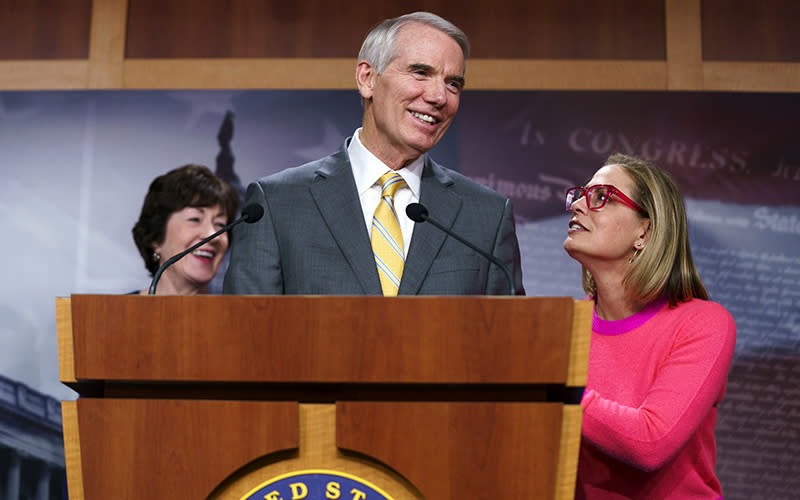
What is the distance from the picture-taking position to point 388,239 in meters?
1.71

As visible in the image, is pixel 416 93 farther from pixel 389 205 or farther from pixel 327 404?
pixel 327 404

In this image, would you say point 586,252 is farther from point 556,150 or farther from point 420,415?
point 556,150

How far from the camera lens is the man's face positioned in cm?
183

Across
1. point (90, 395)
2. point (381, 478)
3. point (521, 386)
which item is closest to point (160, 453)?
point (90, 395)

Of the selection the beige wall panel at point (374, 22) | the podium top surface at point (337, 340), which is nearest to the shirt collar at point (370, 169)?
the podium top surface at point (337, 340)

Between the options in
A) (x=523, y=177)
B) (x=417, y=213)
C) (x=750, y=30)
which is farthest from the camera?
(x=750, y=30)

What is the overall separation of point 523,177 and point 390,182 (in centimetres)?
169

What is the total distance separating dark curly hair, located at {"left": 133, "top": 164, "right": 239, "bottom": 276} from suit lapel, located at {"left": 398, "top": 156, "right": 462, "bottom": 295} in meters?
1.66

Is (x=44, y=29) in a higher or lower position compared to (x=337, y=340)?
higher

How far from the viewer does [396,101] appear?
1847 mm

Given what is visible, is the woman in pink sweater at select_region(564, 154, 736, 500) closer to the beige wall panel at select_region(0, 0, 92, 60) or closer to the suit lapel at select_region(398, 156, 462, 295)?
the suit lapel at select_region(398, 156, 462, 295)

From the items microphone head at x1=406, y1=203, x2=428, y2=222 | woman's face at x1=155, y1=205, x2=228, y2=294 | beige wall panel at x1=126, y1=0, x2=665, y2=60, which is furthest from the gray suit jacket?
beige wall panel at x1=126, y1=0, x2=665, y2=60

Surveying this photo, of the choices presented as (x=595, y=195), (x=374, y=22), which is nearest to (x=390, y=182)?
(x=595, y=195)

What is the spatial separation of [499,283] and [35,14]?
3082 mm
